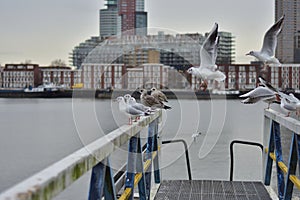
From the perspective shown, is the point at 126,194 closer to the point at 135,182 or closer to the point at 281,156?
the point at 135,182

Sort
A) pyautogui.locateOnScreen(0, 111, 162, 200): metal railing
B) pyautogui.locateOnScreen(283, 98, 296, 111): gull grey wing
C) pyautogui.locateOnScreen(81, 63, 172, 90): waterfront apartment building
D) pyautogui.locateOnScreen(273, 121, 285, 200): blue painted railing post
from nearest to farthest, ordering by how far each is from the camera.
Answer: pyautogui.locateOnScreen(0, 111, 162, 200): metal railing → pyautogui.locateOnScreen(273, 121, 285, 200): blue painted railing post → pyautogui.locateOnScreen(283, 98, 296, 111): gull grey wing → pyautogui.locateOnScreen(81, 63, 172, 90): waterfront apartment building

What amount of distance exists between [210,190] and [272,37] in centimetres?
168

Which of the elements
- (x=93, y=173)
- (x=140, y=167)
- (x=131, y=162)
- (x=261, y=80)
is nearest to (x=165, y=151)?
(x=261, y=80)

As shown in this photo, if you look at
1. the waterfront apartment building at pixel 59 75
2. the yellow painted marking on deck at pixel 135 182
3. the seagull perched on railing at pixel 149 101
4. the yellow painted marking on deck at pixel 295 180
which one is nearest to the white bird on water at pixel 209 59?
the seagull perched on railing at pixel 149 101

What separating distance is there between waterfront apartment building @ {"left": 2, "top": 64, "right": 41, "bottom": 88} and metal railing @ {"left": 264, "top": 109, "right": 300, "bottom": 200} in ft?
339

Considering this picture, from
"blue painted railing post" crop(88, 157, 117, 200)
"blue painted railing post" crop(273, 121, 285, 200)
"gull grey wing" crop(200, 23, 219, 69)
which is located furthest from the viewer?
"gull grey wing" crop(200, 23, 219, 69)

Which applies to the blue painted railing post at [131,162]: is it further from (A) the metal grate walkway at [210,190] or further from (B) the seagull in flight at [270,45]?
(B) the seagull in flight at [270,45]

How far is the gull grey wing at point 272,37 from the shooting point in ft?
17.4

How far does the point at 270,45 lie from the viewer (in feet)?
17.6

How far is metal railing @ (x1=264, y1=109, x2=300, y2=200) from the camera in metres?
3.48

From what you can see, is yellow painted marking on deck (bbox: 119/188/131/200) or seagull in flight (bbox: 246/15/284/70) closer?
yellow painted marking on deck (bbox: 119/188/131/200)

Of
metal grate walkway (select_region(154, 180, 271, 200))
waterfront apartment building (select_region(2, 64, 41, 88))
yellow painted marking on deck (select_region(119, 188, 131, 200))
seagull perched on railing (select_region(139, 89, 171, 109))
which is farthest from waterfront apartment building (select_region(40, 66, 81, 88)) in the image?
yellow painted marking on deck (select_region(119, 188, 131, 200))

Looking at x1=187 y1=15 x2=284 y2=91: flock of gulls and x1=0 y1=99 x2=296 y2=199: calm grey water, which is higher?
x1=187 y1=15 x2=284 y2=91: flock of gulls

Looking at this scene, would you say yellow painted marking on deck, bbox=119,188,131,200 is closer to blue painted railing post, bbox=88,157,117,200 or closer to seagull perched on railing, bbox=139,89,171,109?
blue painted railing post, bbox=88,157,117,200
